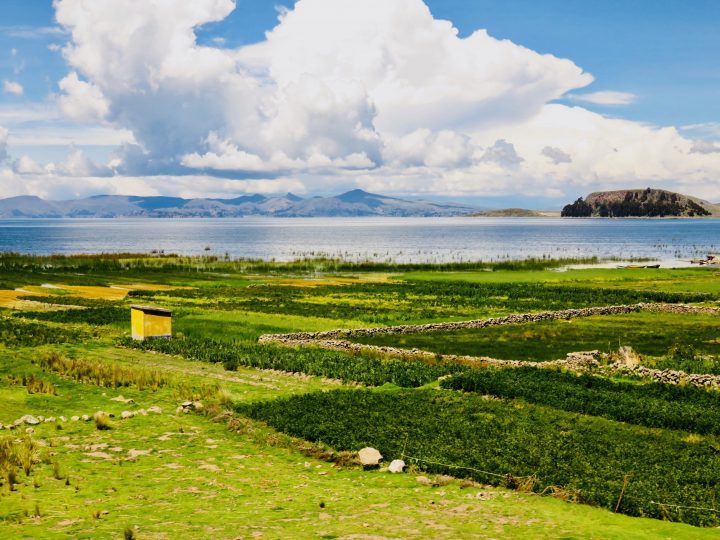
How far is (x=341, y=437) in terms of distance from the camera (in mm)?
22750

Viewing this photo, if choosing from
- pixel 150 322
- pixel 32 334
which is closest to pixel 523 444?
pixel 150 322

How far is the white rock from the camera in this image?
66.6 ft

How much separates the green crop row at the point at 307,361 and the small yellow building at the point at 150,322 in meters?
0.78

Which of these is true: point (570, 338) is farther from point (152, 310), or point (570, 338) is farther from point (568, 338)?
point (152, 310)

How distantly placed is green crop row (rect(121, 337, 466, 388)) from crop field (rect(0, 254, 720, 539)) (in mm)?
149

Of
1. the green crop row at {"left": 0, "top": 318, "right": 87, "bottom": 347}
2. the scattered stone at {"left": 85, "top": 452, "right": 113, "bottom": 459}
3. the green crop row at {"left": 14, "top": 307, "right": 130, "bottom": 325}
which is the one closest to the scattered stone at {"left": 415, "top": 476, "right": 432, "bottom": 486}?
the scattered stone at {"left": 85, "top": 452, "right": 113, "bottom": 459}

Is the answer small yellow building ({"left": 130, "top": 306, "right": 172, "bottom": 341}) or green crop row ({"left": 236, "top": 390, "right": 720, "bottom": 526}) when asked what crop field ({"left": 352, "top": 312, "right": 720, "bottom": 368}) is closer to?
small yellow building ({"left": 130, "top": 306, "right": 172, "bottom": 341})

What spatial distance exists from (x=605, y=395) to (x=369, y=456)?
12.9m

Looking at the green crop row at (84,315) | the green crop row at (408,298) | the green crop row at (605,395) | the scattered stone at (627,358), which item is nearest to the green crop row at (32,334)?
the green crop row at (84,315)

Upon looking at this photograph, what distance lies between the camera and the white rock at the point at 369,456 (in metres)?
20.3

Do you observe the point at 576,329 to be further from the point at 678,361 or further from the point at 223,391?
the point at 223,391

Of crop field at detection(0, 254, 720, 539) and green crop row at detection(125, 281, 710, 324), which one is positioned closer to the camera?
crop field at detection(0, 254, 720, 539)

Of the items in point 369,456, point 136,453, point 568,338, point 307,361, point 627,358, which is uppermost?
point 369,456

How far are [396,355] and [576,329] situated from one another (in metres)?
20.1
